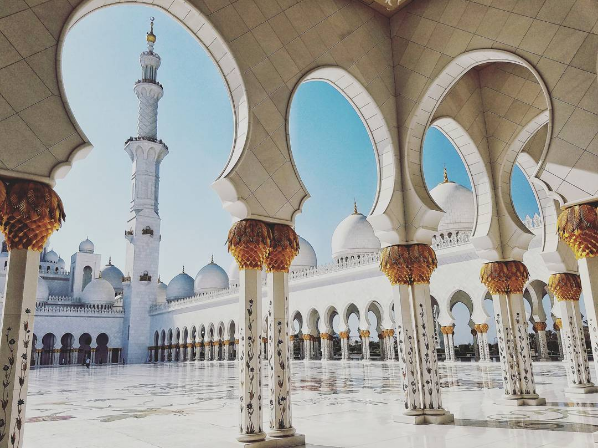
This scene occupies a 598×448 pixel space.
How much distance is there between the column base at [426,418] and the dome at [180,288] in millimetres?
22260

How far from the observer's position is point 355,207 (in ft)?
60.3

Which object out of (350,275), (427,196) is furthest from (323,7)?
(350,275)

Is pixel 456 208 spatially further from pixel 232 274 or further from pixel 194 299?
pixel 232 274

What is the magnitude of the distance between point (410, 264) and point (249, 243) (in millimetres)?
1447

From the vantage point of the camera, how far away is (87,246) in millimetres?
26906

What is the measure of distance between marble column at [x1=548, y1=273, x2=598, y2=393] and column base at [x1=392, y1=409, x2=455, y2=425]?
243cm

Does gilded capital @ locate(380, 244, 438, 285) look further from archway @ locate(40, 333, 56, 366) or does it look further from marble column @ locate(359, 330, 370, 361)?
archway @ locate(40, 333, 56, 366)

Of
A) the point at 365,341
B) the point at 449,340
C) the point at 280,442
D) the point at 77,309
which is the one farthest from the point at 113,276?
the point at 280,442

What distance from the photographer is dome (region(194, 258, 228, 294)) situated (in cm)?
2328

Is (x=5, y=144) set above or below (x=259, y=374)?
above

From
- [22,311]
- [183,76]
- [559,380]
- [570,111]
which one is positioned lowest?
[559,380]

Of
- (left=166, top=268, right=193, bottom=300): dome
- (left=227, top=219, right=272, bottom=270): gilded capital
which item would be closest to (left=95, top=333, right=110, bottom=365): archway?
(left=166, top=268, right=193, bottom=300): dome

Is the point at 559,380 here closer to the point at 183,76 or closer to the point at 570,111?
the point at 570,111

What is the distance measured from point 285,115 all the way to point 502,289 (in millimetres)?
2784
